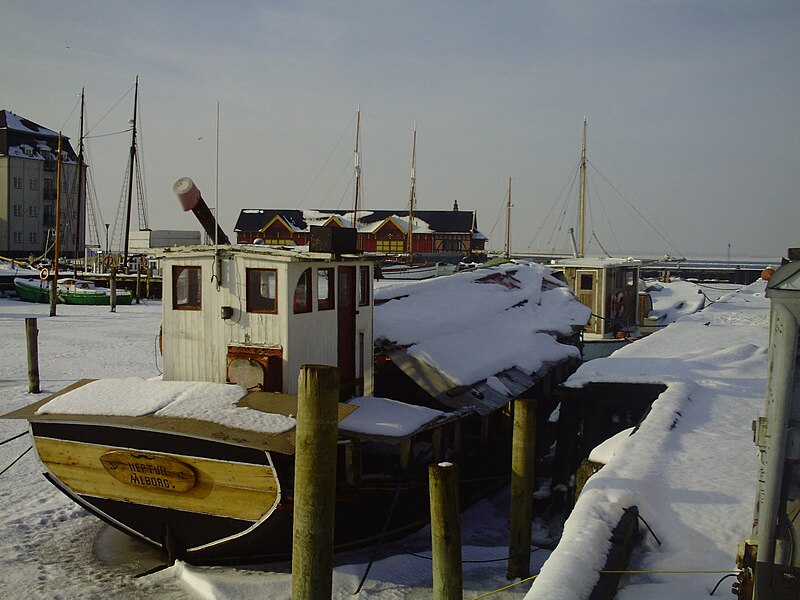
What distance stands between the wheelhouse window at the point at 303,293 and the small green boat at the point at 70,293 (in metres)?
32.5

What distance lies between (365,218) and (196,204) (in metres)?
60.3

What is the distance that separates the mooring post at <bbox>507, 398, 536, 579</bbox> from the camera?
10.2m

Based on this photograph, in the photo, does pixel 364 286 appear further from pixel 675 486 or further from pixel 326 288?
pixel 675 486

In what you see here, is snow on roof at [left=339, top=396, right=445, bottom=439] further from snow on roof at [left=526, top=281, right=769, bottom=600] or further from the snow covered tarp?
snow on roof at [left=526, top=281, right=769, bottom=600]

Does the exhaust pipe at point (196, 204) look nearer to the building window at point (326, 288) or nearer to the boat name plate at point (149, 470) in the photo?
the building window at point (326, 288)

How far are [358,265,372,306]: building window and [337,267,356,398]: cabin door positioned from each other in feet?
0.65

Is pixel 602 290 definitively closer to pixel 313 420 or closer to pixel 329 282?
pixel 329 282

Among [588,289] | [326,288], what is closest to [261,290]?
[326,288]

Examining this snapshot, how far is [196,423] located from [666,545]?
5.82 metres

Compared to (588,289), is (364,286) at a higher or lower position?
higher

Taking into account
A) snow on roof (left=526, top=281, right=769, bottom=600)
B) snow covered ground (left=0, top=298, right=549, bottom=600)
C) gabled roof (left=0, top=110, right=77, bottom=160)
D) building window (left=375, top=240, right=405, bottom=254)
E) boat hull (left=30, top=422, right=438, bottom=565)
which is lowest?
snow covered ground (left=0, top=298, right=549, bottom=600)

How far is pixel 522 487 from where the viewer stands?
10148 mm

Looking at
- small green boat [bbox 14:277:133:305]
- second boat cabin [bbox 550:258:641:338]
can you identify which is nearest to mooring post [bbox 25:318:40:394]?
second boat cabin [bbox 550:258:641:338]

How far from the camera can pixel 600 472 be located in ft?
29.4
